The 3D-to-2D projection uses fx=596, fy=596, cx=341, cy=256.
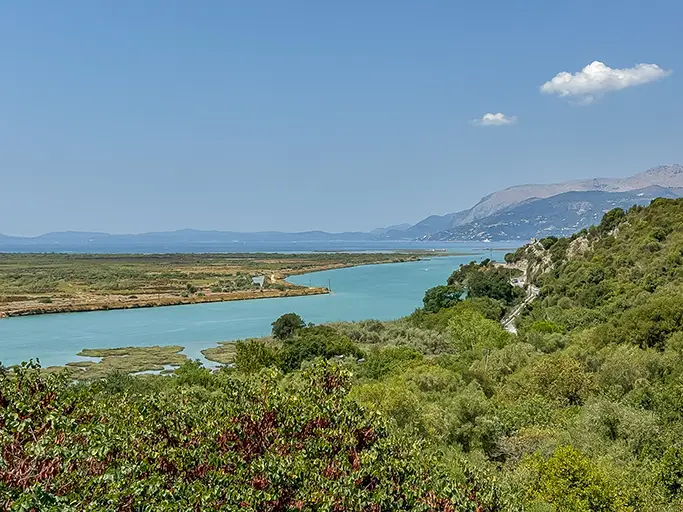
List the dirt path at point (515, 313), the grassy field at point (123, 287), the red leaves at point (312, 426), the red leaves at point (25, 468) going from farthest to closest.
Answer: the grassy field at point (123, 287)
the dirt path at point (515, 313)
the red leaves at point (312, 426)
the red leaves at point (25, 468)

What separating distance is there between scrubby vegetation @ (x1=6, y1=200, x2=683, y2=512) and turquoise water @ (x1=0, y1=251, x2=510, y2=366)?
12.5m

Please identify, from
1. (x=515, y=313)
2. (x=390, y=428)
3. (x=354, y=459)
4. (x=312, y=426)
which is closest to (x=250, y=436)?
(x=312, y=426)

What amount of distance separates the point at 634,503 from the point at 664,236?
37532 mm

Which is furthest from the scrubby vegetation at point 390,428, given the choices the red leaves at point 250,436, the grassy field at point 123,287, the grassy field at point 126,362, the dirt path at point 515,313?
the grassy field at point 123,287

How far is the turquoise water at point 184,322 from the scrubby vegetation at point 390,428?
12454 millimetres

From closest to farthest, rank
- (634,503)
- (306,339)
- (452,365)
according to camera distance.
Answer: (634,503) → (452,365) → (306,339)

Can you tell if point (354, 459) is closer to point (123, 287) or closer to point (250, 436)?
point (250, 436)

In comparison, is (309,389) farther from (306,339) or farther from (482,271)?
(482,271)

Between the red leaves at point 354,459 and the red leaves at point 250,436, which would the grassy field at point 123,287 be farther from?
the red leaves at point 354,459

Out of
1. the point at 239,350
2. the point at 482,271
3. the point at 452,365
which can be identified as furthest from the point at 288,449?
the point at 482,271

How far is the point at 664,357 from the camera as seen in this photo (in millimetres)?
20328

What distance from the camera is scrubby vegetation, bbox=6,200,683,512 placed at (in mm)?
4805

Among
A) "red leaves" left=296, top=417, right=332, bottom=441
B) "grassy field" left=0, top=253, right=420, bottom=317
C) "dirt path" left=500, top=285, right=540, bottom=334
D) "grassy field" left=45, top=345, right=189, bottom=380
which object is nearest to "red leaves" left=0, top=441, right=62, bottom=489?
"red leaves" left=296, top=417, right=332, bottom=441

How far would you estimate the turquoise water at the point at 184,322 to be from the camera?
4119 cm
